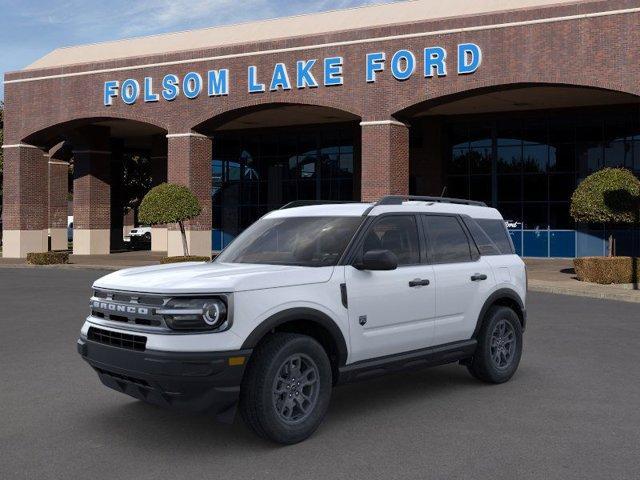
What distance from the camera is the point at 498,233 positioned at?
8.52 metres

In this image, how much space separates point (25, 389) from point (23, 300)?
31.8ft

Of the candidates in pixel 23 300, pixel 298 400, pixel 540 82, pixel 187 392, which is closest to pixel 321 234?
pixel 298 400

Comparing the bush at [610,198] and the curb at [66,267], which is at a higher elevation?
the bush at [610,198]

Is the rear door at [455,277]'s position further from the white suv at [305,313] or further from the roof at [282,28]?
the roof at [282,28]

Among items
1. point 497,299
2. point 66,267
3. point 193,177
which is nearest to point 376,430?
point 497,299

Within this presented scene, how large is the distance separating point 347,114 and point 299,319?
95.8ft

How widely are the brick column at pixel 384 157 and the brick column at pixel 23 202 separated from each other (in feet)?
59.7

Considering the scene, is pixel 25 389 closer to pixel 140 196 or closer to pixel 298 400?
pixel 298 400

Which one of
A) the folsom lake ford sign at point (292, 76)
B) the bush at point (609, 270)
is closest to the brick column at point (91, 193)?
the folsom lake ford sign at point (292, 76)

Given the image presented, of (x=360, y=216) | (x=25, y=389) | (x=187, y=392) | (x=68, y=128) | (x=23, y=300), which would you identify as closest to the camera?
(x=187, y=392)

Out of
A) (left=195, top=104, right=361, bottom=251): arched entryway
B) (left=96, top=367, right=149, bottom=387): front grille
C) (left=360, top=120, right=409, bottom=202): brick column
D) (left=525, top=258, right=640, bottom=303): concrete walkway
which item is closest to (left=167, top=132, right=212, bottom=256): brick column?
(left=195, top=104, right=361, bottom=251): arched entryway

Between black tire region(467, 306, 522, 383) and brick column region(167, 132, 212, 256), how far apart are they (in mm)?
25664

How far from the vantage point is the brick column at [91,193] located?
40.1m

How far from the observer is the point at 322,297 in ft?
20.0
